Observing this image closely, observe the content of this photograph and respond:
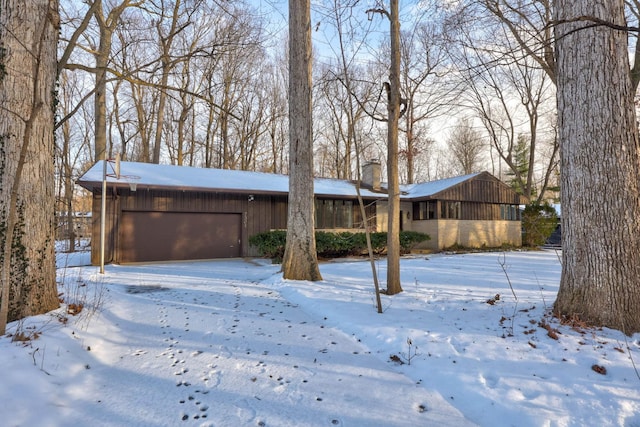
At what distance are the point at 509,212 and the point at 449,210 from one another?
460 centimetres

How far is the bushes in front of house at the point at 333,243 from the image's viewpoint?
11203mm

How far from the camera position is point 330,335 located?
3922 mm

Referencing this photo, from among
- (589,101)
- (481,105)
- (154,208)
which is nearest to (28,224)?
(589,101)

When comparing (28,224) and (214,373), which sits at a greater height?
(28,224)

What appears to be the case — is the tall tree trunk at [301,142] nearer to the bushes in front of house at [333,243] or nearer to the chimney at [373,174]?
the bushes in front of house at [333,243]

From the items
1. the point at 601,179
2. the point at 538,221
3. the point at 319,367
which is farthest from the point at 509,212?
the point at 319,367

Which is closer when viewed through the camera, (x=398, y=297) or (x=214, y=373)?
(x=214, y=373)

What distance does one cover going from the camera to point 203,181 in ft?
40.8

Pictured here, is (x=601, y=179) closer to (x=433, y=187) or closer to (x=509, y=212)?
(x=433, y=187)

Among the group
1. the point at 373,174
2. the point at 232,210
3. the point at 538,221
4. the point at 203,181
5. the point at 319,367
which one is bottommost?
the point at 319,367

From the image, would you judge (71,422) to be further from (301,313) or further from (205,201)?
(205,201)

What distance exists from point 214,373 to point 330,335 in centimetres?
148

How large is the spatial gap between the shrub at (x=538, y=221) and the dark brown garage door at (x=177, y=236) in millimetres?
14931

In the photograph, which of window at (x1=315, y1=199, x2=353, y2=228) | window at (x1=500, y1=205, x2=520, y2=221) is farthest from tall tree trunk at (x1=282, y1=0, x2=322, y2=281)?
window at (x1=500, y1=205, x2=520, y2=221)
